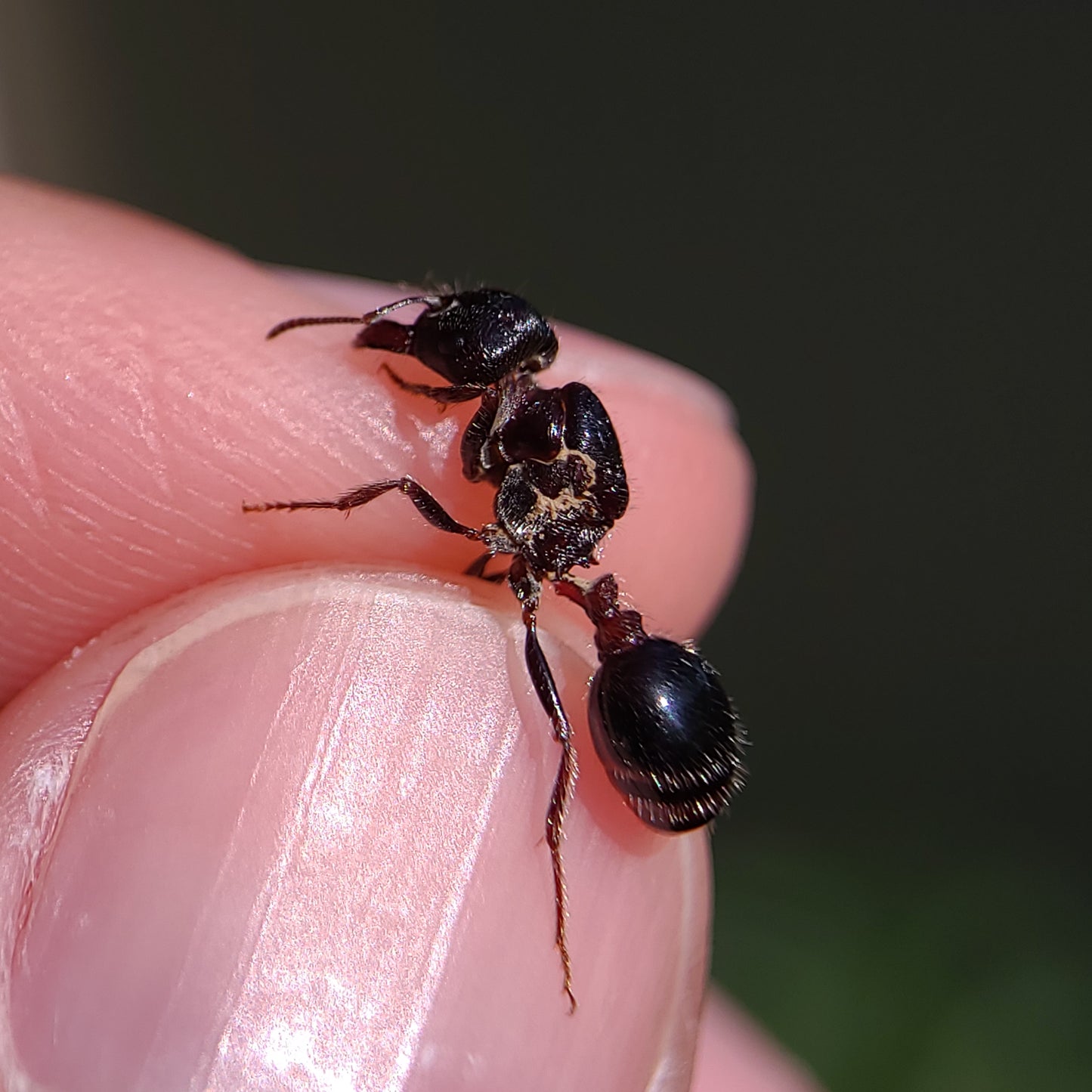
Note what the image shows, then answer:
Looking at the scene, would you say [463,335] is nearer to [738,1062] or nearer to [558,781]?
[558,781]

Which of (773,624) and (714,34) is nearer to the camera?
(714,34)

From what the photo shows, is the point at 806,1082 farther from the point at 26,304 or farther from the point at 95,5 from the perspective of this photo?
the point at 95,5

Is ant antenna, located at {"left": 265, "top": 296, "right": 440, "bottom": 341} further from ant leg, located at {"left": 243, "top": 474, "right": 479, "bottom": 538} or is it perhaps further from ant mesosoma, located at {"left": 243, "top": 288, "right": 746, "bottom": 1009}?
ant leg, located at {"left": 243, "top": 474, "right": 479, "bottom": 538}

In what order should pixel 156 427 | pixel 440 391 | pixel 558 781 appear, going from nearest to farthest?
1. pixel 558 781
2. pixel 156 427
3. pixel 440 391

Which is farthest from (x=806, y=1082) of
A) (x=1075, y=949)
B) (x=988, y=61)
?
(x=988, y=61)

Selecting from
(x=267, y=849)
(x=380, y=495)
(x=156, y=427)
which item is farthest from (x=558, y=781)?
(x=156, y=427)

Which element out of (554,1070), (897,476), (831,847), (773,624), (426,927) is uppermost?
(426,927)

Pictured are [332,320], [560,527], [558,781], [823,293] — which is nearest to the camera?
[558,781]
